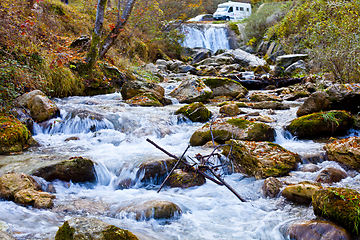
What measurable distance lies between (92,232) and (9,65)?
549 centimetres

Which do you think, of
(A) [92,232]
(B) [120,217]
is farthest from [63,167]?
(A) [92,232]

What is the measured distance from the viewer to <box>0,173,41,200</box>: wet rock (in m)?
3.19

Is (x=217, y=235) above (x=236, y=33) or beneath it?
beneath

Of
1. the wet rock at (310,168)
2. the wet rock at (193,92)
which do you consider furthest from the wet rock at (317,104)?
the wet rock at (193,92)

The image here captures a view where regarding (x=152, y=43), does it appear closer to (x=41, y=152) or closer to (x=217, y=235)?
(x=41, y=152)

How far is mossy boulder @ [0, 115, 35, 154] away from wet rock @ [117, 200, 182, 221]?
326cm

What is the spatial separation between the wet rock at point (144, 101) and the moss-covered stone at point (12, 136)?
14.7 feet

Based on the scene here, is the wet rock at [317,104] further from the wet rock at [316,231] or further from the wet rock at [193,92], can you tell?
the wet rock at [316,231]

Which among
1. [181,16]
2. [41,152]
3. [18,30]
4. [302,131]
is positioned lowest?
[302,131]

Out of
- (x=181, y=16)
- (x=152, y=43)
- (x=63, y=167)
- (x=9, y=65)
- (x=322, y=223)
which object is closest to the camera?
(x=322, y=223)

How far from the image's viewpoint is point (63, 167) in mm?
4055

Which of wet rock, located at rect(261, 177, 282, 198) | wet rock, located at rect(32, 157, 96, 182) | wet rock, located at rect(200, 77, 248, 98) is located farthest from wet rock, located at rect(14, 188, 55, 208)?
wet rock, located at rect(200, 77, 248, 98)

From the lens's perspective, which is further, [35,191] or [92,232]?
[35,191]

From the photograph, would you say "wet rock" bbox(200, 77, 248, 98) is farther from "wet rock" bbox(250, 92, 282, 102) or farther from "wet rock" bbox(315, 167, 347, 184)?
→ "wet rock" bbox(315, 167, 347, 184)
